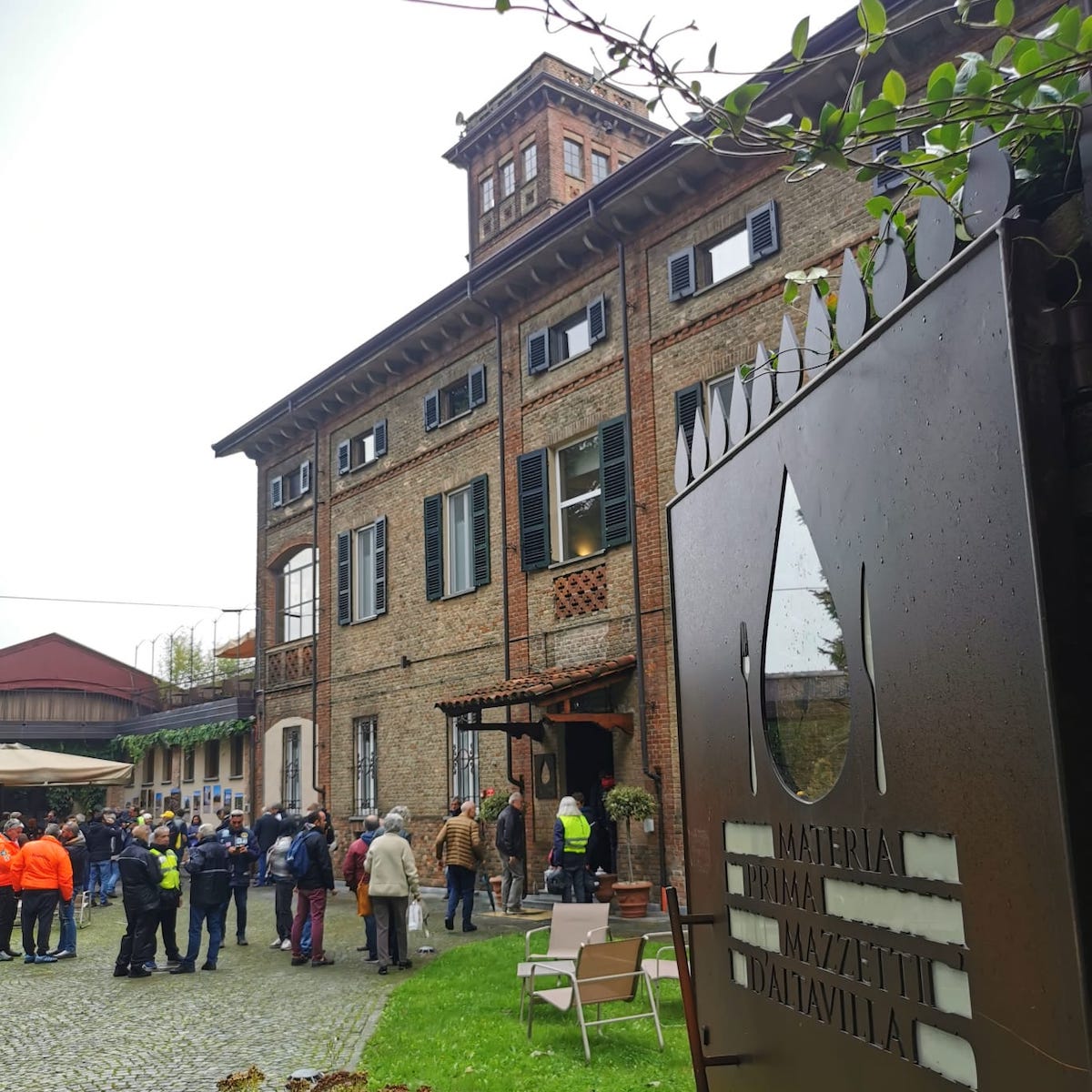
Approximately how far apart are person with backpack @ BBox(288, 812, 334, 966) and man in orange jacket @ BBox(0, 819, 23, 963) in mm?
4318

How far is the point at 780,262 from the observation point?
13.8 m

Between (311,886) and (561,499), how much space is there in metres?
7.26

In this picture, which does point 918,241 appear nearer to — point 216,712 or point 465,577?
point 465,577

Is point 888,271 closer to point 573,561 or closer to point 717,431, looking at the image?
point 717,431

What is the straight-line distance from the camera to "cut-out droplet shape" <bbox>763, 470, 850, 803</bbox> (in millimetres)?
2518

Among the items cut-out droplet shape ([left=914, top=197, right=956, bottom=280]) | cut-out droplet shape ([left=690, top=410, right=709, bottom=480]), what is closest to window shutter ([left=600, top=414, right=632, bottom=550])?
cut-out droplet shape ([left=690, top=410, right=709, bottom=480])

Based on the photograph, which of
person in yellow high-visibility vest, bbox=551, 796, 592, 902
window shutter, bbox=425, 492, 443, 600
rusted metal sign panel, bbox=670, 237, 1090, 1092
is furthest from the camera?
window shutter, bbox=425, 492, 443, 600

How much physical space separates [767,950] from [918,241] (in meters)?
1.76

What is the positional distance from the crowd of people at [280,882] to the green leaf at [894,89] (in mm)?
10249

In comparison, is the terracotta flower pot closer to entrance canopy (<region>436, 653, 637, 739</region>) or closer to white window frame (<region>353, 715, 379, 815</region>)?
entrance canopy (<region>436, 653, 637, 739</region>)

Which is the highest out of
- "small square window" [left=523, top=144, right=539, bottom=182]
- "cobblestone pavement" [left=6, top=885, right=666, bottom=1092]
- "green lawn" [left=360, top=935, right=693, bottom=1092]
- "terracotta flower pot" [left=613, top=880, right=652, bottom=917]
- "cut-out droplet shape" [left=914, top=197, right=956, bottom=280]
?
"small square window" [left=523, top=144, right=539, bottom=182]

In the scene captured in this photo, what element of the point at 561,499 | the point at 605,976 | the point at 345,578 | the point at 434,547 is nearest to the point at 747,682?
the point at 605,976

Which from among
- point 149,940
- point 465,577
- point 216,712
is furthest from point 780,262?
point 216,712

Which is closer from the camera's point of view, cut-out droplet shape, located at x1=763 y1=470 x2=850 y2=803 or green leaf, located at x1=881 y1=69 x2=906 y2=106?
green leaf, located at x1=881 y1=69 x2=906 y2=106
